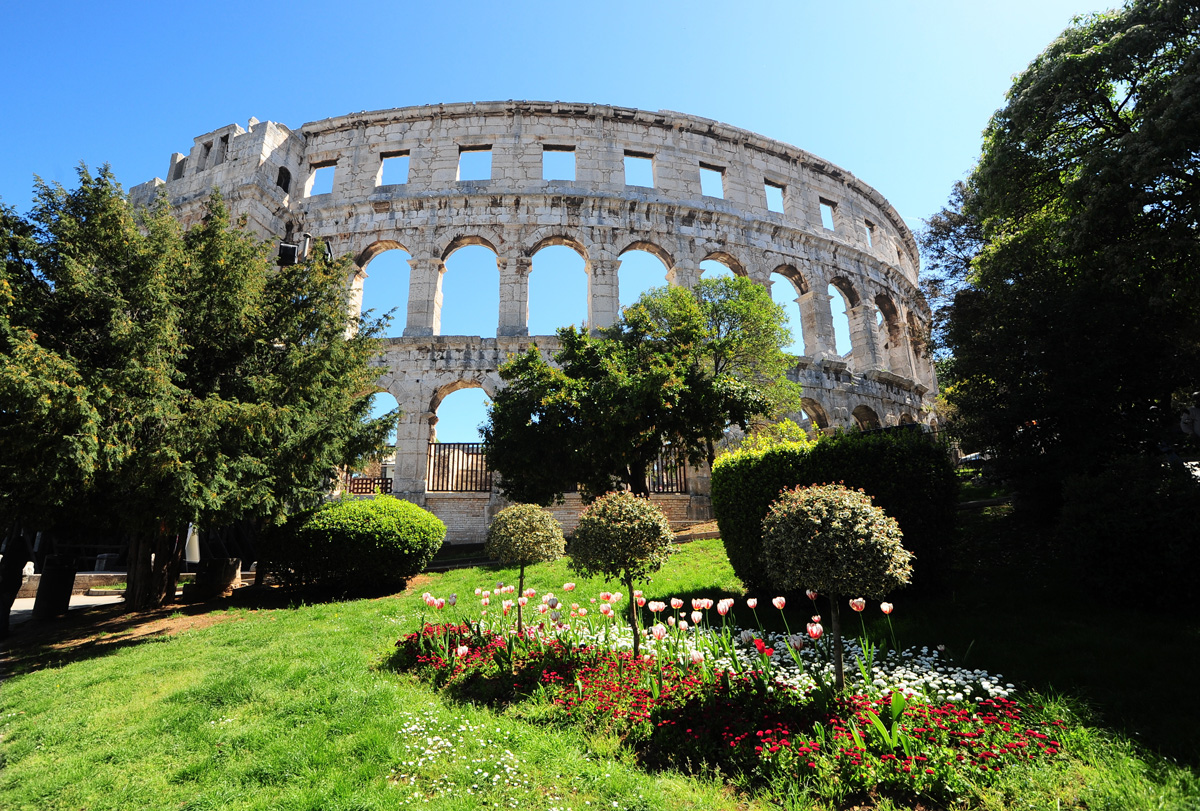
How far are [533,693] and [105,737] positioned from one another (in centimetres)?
335

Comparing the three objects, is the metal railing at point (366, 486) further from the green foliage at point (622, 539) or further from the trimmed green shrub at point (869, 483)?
the green foliage at point (622, 539)

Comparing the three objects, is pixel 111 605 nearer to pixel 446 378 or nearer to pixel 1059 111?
pixel 446 378

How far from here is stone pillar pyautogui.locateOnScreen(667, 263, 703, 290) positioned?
19.8m

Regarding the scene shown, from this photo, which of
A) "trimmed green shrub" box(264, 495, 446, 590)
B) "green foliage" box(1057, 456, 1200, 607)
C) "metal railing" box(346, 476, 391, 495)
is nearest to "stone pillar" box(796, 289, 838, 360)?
"green foliage" box(1057, 456, 1200, 607)

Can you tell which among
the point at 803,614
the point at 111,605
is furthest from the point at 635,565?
the point at 111,605

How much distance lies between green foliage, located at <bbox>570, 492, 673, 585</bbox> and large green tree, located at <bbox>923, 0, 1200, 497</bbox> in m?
6.97

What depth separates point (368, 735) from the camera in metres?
4.03

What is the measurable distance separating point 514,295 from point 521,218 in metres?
2.90

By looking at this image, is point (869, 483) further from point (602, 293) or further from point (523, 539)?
point (602, 293)

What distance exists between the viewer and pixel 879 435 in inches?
298

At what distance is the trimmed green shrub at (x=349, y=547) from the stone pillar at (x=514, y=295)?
382 inches

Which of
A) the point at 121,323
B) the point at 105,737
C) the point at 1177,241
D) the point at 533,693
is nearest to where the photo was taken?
the point at 105,737

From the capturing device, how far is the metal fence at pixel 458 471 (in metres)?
17.2

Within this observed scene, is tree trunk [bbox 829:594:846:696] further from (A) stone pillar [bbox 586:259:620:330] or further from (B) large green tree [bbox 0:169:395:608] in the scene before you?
(A) stone pillar [bbox 586:259:620:330]
